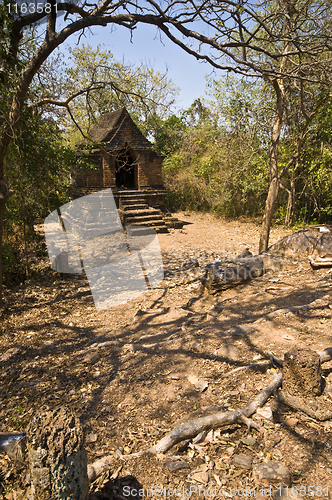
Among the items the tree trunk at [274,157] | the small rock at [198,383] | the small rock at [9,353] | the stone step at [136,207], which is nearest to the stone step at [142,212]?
the stone step at [136,207]

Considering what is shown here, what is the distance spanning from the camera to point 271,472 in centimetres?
241

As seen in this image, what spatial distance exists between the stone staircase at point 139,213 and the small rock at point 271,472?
1103cm

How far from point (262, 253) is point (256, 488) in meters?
5.98

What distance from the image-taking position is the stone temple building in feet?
44.3

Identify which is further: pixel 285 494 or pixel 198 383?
pixel 198 383

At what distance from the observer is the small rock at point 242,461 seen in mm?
2553

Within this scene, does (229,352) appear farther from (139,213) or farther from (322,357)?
(139,213)

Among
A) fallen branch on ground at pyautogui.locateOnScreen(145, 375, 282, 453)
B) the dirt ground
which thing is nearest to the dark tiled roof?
the dirt ground

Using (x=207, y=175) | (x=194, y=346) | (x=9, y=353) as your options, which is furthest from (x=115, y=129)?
(x=194, y=346)

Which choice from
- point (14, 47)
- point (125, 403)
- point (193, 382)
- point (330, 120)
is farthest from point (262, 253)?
point (330, 120)

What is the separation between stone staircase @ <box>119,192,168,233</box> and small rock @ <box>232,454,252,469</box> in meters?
10.9

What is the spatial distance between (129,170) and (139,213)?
73.6 inches

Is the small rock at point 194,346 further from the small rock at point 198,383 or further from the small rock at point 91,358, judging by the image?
the small rock at point 91,358

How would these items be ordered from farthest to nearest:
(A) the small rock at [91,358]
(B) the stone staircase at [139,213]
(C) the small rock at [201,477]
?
(B) the stone staircase at [139,213] → (A) the small rock at [91,358] → (C) the small rock at [201,477]
